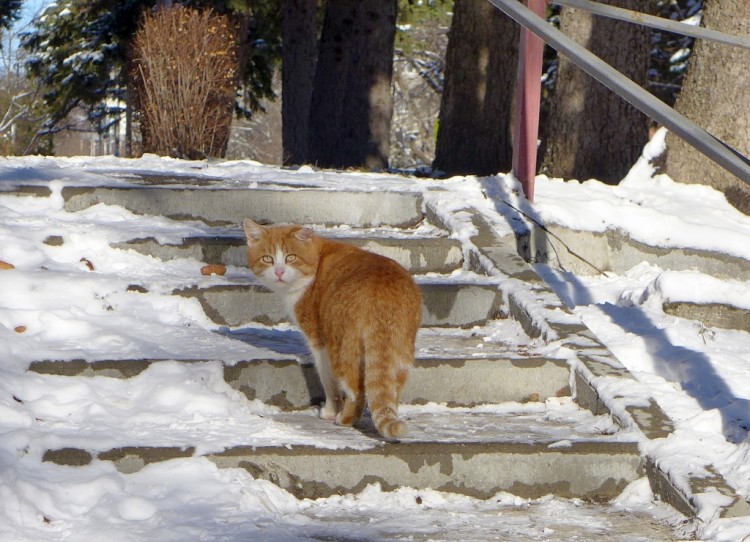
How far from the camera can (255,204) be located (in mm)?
6367

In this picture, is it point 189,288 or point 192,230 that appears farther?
point 192,230

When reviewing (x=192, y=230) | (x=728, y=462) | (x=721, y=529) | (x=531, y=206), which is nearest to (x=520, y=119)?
(x=531, y=206)

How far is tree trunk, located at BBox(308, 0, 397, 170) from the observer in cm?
1241

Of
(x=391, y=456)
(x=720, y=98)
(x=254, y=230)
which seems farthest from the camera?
(x=720, y=98)

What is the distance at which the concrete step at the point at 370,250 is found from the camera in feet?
18.6

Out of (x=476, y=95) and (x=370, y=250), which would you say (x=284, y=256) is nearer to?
(x=370, y=250)

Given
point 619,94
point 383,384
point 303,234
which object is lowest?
point 383,384

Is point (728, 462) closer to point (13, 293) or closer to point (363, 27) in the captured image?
point (13, 293)

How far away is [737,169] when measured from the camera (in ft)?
10.6

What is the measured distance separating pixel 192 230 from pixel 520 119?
2203 millimetres

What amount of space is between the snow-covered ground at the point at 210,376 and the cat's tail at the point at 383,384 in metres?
0.28

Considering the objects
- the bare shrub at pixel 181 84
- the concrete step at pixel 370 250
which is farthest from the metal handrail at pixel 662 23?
the bare shrub at pixel 181 84

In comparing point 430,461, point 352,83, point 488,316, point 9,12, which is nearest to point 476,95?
point 352,83

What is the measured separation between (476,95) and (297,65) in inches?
219
